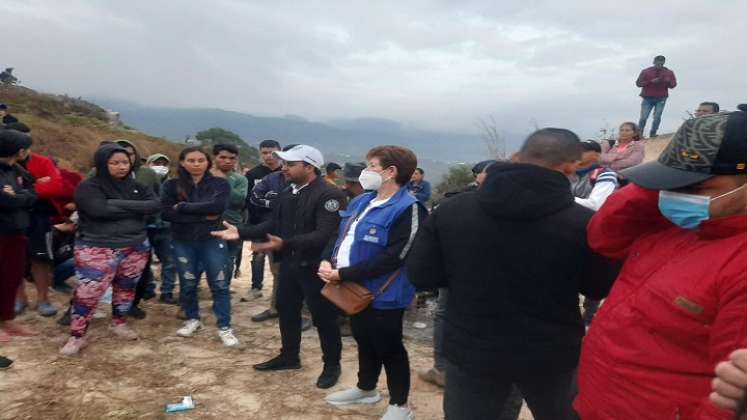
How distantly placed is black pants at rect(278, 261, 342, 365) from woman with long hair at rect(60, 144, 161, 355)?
163 cm

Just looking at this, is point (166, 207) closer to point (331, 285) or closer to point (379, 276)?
point (331, 285)

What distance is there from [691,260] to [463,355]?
3.62ft

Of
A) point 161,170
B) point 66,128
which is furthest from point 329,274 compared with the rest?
point 66,128

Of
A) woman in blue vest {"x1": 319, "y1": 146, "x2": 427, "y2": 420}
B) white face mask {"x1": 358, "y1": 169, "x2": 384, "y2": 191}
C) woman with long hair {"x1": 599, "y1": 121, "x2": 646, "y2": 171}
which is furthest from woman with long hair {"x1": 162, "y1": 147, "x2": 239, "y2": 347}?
woman with long hair {"x1": 599, "y1": 121, "x2": 646, "y2": 171}

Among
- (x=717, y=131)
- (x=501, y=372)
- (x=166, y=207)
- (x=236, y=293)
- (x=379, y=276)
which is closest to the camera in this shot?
(x=717, y=131)

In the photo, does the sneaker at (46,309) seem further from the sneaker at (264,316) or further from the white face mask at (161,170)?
the sneaker at (264,316)

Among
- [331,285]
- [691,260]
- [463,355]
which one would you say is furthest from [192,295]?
[691,260]

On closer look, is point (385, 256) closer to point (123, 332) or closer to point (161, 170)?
point (123, 332)

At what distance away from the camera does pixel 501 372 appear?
85.4 inches

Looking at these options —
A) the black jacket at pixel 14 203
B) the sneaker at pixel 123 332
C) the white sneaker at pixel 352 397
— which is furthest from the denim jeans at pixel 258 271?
the white sneaker at pixel 352 397

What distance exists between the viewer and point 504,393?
2295 mm

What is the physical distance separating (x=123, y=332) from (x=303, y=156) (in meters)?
2.76

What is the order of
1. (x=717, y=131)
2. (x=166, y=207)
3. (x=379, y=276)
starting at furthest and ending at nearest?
(x=166, y=207), (x=379, y=276), (x=717, y=131)

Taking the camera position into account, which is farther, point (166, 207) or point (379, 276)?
point (166, 207)
